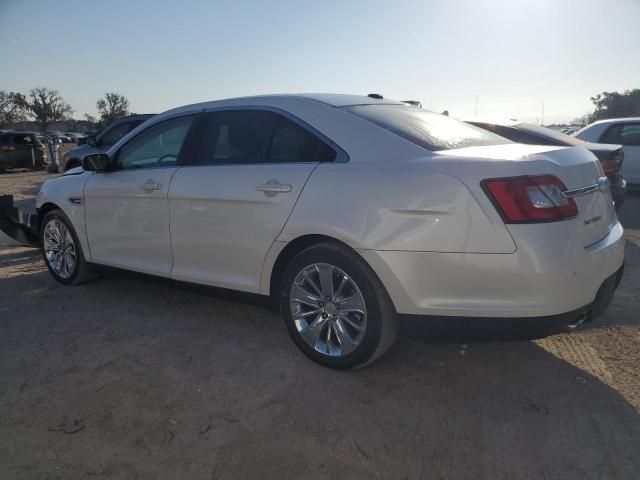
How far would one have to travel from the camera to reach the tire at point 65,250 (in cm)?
475

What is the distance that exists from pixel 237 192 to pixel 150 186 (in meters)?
0.93

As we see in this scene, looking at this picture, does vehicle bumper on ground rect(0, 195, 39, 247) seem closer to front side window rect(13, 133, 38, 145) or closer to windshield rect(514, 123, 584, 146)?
windshield rect(514, 123, 584, 146)

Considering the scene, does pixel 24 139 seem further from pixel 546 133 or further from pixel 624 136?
pixel 624 136

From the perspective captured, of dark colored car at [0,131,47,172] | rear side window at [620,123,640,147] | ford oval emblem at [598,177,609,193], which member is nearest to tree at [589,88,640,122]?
rear side window at [620,123,640,147]

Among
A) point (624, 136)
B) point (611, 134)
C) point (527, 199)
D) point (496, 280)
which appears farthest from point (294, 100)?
point (624, 136)

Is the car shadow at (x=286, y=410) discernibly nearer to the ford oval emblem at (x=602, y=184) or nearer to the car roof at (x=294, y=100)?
the ford oval emblem at (x=602, y=184)

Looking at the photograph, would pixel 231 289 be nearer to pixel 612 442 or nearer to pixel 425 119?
pixel 425 119

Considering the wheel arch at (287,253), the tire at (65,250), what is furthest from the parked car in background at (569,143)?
the tire at (65,250)

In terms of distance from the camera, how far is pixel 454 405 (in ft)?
9.05

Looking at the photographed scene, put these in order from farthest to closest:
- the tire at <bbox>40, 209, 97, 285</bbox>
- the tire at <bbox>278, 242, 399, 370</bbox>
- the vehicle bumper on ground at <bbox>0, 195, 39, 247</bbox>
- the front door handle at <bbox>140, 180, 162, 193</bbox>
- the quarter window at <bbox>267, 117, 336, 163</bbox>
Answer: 1. the vehicle bumper on ground at <bbox>0, 195, 39, 247</bbox>
2. the tire at <bbox>40, 209, 97, 285</bbox>
3. the front door handle at <bbox>140, 180, 162, 193</bbox>
4. the quarter window at <bbox>267, 117, 336, 163</bbox>
5. the tire at <bbox>278, 242, 399, 370</bbox>

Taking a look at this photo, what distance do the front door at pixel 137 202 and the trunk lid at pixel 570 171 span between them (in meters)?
2.17

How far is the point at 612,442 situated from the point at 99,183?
4056 mm

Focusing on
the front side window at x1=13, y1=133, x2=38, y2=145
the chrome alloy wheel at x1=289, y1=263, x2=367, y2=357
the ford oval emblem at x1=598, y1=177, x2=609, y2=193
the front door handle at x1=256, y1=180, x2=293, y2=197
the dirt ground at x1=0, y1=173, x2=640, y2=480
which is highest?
the front side window at x1=13, y1=133, x2=38, y2=145

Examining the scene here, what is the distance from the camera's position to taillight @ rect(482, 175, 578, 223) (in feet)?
8.05
